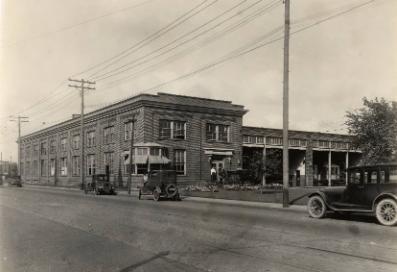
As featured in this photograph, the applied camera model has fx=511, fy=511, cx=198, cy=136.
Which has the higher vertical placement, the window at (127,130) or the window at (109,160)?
the window at (127,130)

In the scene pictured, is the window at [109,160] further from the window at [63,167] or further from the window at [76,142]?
the window at [63,167]

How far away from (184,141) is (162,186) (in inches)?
782

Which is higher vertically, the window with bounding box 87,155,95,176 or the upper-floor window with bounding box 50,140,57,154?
the upper-floor window with bounding box 50,140,57,154

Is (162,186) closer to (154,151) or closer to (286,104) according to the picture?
(286,104)

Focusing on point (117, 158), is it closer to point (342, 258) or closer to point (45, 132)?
point (45, 132)

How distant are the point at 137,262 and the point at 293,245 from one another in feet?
11.0

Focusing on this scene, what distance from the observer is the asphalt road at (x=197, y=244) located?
8.44 meters

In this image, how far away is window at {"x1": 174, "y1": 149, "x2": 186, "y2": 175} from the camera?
47.1m

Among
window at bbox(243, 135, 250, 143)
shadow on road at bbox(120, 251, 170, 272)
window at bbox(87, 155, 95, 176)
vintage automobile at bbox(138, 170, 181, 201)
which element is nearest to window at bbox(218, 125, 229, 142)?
window at bbox(243, 135, 250, 143)

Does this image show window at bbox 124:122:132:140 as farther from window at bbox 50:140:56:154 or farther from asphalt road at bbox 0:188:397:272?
asphalt road at bbox 0:188:397:272

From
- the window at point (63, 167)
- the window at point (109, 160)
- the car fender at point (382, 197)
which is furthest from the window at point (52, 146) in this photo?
the car fender at point (382, 197)

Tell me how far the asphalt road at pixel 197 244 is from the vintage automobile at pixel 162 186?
1101 cm

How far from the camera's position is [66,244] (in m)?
11.0

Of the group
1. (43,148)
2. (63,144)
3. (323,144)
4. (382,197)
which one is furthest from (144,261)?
(43,148)
